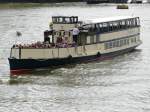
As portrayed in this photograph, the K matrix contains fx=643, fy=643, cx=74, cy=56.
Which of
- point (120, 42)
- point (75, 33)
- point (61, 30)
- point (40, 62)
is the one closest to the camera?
point (40, 62)

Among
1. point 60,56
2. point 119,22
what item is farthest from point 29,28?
point 60,56

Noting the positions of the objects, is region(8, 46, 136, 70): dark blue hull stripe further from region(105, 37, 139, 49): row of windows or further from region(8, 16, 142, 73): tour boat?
region(105, 37, 139, 49): row of windows

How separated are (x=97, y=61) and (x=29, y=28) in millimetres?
36079

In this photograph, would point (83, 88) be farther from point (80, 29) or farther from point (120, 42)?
point (120, 42)

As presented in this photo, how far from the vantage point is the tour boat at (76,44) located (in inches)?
1891

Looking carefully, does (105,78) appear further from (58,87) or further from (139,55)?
(139,55)

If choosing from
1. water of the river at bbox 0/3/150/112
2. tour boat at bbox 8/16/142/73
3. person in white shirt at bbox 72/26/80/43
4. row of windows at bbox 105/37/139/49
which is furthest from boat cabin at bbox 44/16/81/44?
row of windows at bbox 105/37/139/49

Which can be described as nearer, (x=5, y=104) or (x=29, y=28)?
(x=5, y=104)

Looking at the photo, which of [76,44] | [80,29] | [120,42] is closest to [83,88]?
[76,44]

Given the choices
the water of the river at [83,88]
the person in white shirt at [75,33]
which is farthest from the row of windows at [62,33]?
the water of the river at [83,88]

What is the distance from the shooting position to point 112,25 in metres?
57.2

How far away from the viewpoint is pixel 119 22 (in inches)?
2314

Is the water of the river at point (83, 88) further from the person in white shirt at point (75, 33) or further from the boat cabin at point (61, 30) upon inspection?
the boat cabin at point (61, 30)

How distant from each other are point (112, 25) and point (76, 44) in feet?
21.2
